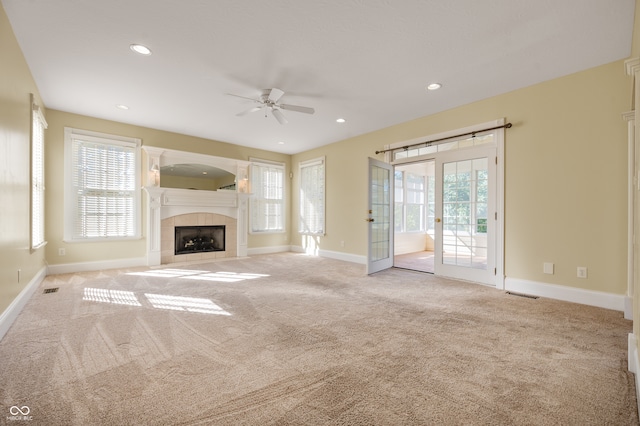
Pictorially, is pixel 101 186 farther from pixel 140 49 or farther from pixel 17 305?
pixel 140 49

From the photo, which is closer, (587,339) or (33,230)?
(587,339)

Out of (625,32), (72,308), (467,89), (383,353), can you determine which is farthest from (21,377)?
(625,32)

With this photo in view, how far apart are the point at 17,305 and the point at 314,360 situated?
308cm

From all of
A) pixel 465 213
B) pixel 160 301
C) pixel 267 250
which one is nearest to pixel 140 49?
pixel 160 301

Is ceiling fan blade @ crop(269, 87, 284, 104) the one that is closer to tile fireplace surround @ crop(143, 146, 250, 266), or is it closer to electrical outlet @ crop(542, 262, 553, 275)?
tile fireplace surround @ crop(143, 146, 250, 266)

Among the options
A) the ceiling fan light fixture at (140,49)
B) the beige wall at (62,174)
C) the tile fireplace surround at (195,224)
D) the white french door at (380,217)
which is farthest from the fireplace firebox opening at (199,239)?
the ceiling fan light fixture at (140,49)

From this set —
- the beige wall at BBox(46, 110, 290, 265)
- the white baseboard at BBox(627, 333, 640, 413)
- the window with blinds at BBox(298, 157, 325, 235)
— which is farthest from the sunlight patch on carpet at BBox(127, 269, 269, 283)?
the white baseboard at BBox(627, 333, 640, 413)

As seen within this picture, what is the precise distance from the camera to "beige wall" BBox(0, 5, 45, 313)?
7.91ft

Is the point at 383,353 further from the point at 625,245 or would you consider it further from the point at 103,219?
the point at 103,219

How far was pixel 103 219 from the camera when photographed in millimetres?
5117

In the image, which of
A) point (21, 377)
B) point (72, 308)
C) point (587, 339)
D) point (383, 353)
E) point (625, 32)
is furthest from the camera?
point (72, 308)

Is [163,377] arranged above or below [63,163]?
below

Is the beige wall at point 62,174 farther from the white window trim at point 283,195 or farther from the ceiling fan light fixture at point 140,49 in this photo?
the ceiling fan light fixture at point 140,49

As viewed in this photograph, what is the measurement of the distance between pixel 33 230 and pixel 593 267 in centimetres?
682
